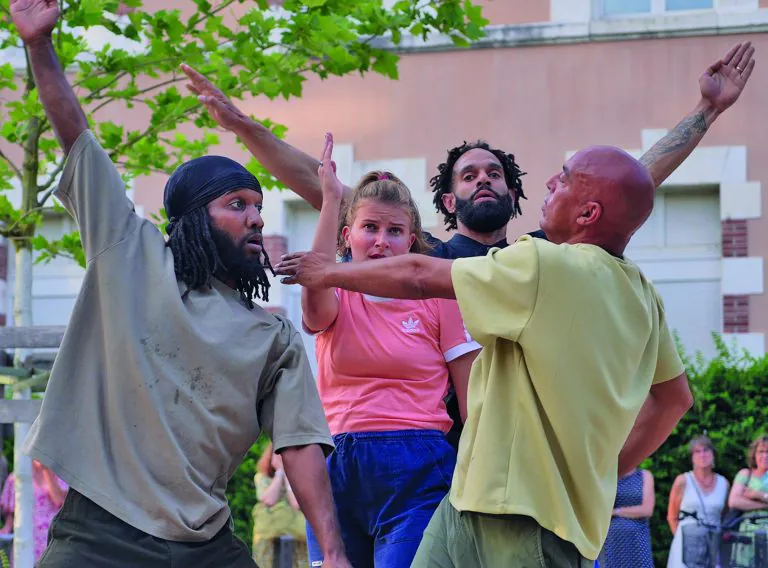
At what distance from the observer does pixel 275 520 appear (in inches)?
390

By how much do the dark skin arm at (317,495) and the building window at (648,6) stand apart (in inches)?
385

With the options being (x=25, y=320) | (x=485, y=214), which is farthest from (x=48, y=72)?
(x=25, y=320)

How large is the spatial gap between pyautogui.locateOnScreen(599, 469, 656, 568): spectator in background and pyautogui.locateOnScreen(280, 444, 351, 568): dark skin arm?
4812 millimetres

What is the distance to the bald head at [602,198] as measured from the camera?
377 centimetres

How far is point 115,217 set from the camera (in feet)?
12.6

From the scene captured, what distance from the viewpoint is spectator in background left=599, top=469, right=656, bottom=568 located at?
8547 mm

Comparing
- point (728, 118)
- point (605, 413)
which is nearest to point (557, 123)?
point (728, 118)

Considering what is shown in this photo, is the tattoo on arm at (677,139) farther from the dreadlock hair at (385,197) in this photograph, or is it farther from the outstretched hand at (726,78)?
the dreadlock hair at (385,197)

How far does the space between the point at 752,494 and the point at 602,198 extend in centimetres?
637

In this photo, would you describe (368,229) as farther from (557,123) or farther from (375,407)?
(557,123)

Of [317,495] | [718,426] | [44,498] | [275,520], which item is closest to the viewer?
[317,495]

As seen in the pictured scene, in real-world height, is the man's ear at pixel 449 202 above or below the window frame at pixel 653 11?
below

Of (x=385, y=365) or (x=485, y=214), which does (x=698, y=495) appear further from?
(x=385, y=365)

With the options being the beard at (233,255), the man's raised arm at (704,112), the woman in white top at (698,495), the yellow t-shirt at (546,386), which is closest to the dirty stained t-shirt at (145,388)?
the beard at (233,255)
